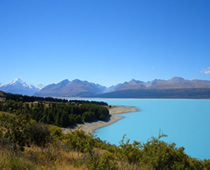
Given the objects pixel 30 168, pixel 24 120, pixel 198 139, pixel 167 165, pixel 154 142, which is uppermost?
pixel 24 120

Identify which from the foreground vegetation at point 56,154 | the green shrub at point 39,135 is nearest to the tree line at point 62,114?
the green shrub at point 39,135

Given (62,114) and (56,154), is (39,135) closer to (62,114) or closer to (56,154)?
(56,154)

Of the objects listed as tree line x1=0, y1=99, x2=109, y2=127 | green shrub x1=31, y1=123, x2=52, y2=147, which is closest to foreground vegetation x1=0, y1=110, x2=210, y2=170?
green shrub x1=31, y1=123, x2=52, y2=147

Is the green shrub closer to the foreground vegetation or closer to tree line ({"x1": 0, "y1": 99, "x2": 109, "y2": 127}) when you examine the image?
the foreground vegetation

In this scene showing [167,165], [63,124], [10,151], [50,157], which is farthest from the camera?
[63,124]

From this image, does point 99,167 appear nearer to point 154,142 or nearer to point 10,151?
point 10,151

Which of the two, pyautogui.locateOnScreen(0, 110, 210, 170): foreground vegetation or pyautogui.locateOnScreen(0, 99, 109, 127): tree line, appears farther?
pyautogui.locateOnScreen(0, 99, 109, 127): tree line

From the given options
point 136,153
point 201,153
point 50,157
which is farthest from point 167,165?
point 201,153

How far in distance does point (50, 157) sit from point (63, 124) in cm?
6419

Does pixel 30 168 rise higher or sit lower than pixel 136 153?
higher

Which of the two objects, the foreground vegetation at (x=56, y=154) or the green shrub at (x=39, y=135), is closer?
the foreground vegetation at (x=56, y=154)

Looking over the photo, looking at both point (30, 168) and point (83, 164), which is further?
point (83, 164)

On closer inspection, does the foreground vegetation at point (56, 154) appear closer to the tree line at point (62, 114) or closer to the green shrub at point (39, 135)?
the green shrub at point (39, 135)

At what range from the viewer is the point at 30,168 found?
6617mm
